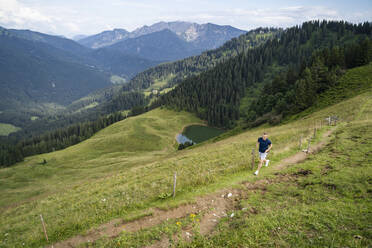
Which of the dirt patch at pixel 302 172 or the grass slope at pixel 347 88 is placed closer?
the dirt patch at pixel 302 172

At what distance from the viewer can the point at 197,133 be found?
540 ft

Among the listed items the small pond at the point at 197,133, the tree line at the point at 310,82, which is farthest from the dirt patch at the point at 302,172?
→ the small pond at the point at 197,133

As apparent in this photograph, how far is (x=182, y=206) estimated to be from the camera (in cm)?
1393

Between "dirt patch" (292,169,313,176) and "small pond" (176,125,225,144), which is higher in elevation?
"dirt patch" (292,169,313,176)

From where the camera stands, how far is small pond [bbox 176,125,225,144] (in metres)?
149

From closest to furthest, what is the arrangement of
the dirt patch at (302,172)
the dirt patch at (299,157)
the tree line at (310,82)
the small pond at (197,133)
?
the dirt patch at (302,172), the dirt patch at (299,157), the tree line at (310,82), the small pond at (197,133)

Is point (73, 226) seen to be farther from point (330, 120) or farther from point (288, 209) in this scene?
point (330, 120)

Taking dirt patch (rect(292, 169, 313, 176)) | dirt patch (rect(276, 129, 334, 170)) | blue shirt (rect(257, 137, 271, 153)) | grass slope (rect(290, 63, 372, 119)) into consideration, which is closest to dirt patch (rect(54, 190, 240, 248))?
blue shirt (rect(257, 137, 271, 153))

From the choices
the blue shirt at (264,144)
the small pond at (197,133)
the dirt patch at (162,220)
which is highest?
the blue shirt at (264,144)

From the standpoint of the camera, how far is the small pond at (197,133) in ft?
490

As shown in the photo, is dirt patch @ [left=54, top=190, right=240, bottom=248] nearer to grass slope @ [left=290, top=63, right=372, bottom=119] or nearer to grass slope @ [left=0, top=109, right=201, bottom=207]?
grass slope @ [left=0, top=109, right=201, bottom=207]

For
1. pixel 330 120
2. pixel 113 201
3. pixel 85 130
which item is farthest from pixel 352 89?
pixel 85 130

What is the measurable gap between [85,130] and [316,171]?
7633 inches

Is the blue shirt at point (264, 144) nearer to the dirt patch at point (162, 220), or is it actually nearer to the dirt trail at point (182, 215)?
the dirt trail at point (182, 215)
